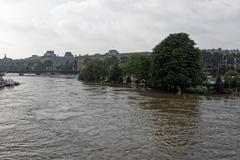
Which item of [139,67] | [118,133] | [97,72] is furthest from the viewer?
[97,72]

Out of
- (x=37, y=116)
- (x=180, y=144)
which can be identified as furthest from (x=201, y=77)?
(x=180, y=144)

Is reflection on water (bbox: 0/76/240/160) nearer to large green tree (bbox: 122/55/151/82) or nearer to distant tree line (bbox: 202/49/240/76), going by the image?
large green tree (bbox: 122/55/151/82)

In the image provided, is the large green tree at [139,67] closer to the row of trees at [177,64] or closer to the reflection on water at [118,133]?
the row of trees at [177,64]

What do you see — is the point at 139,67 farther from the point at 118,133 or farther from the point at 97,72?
the point at 118,133

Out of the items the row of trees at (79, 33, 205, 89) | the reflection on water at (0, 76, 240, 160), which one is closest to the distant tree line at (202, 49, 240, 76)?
the row of trees at (79, 33, 205, 89)

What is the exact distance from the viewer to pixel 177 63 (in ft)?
222

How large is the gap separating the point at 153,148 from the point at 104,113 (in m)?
16.3

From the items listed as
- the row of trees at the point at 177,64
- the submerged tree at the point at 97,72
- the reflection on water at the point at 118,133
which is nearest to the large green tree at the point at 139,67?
the submerged tree at the point at 97,72

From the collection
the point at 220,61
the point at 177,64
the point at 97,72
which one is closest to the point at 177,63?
the point at 177,64

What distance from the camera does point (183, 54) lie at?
6919cm

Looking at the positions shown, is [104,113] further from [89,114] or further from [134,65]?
[134,65]

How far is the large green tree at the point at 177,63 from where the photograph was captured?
67606mm

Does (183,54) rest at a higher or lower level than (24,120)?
higher

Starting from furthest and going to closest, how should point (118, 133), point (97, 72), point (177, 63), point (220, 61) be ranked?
point (220, 61) < point (97, 72) < point (177, 63) < point (118, 133)
